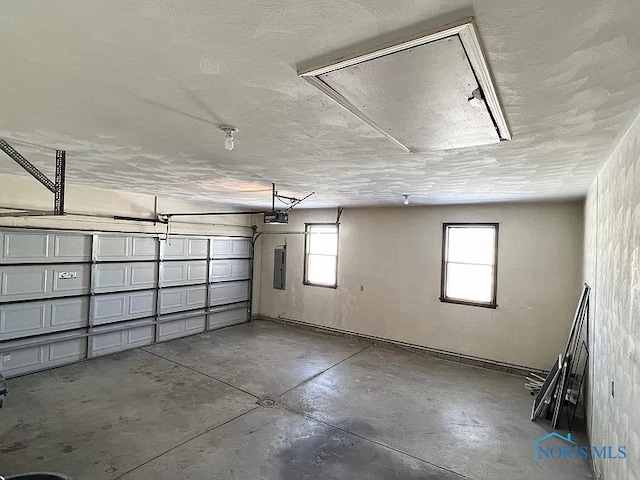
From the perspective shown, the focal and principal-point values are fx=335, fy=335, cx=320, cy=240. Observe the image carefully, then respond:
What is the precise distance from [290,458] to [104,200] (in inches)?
187

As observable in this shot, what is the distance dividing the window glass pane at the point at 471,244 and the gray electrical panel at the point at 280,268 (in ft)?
12.2

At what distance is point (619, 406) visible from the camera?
6.51ft

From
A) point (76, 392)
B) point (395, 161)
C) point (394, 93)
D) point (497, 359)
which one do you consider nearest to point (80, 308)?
point (76, 392)

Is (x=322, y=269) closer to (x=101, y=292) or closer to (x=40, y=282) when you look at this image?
(x=101, y=292)

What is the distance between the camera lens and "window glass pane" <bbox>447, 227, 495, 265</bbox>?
216 inches

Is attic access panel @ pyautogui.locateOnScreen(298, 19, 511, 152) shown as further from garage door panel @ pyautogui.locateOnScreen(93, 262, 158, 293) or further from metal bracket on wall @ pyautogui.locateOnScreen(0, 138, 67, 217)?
garage door panel @ pyautogui.locateOnScreen(93, 262, 158, 293)

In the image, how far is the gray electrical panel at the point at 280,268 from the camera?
310 inches

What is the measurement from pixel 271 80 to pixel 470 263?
5.11 metres

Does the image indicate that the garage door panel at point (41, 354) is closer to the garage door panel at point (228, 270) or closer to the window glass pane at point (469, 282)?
the garage door panel at point (228, 270)

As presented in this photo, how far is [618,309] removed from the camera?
2113 millimetres

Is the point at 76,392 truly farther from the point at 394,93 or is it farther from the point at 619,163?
the point at 619,163

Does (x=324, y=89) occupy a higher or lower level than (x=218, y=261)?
higher

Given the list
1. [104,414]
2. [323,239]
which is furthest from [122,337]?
[323,239]

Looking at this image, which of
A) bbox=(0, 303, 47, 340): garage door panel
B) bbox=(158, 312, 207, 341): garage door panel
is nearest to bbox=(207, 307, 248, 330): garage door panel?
bbox=(158, 312, 207, 341): garage door panel
